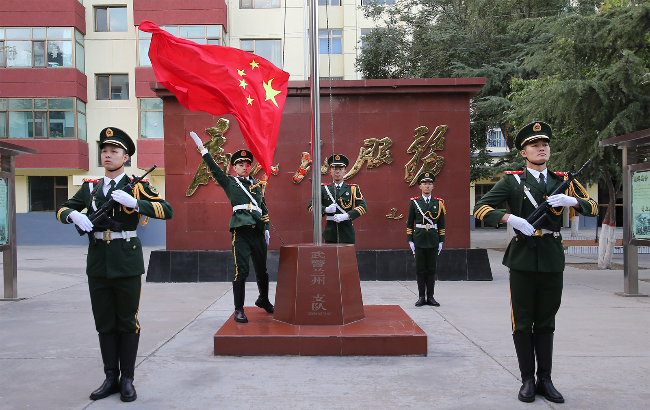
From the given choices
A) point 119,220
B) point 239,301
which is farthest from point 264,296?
point 119,220

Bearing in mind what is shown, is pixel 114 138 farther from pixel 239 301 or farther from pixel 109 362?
pixel 239 301

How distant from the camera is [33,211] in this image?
24609 millimetres

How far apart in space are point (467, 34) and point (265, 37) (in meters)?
10.4

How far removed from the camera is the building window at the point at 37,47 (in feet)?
76.9

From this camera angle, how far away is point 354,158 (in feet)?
35.3

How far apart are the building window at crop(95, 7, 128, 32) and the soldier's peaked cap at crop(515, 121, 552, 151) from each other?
24.3m

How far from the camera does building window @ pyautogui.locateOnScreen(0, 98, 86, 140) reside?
2350cm

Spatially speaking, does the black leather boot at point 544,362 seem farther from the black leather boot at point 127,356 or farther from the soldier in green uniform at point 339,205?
the soldier in green uniform at point 339,205

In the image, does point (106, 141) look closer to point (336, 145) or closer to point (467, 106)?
point (336, 145)

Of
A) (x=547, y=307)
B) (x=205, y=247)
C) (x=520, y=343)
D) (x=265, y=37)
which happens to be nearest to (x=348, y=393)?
(x=520, y=343)

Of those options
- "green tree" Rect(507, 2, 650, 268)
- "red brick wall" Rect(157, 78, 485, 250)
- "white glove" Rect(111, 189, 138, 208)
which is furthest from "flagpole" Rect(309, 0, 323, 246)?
"green tree" Rect(507, 2, 650, 268)

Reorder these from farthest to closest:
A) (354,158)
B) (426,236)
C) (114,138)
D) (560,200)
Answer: (354,158) → (426,236) → (114,138) → (560,200)

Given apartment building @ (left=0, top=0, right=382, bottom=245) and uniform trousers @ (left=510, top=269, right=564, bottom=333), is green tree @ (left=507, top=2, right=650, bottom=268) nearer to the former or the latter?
uniform trousers @ (left=510, top=269, right=564, bottom=333)

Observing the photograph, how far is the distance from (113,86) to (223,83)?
2114 cm
